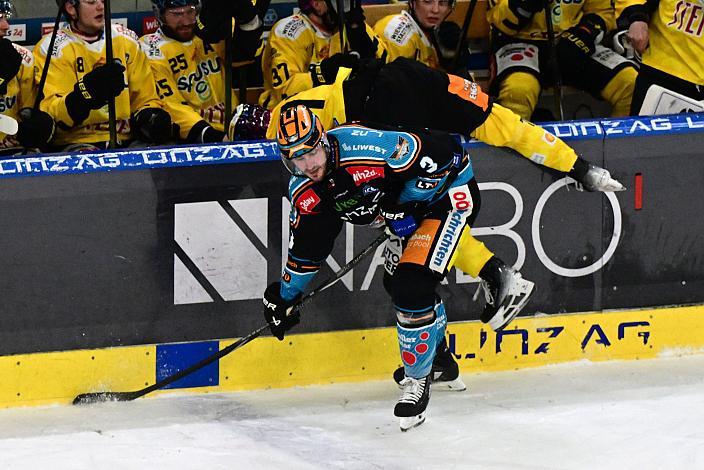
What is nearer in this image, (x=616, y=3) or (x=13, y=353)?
(x=13, y=353)

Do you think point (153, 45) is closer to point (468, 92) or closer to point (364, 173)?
point (468, 92)

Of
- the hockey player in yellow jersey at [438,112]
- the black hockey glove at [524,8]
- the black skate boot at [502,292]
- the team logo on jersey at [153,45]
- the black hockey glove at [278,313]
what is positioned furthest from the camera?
the black hockey glove at [524,8]

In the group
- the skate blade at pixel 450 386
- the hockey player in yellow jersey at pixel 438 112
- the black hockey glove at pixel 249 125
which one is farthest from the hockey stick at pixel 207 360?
the black hockey glove at pixel 249 125

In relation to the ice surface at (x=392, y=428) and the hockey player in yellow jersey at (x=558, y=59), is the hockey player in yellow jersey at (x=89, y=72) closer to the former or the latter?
the ice surface at (x=392, y=428)

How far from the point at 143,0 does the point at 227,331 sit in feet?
6.89

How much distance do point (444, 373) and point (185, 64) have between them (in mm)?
2000

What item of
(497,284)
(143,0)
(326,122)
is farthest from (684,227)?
(143,0)

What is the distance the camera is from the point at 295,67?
7.16m

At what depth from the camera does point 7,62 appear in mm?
6590

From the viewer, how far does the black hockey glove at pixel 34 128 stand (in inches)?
259

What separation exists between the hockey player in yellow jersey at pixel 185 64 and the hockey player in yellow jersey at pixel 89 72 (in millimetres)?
114

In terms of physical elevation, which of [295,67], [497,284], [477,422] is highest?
[295,67]

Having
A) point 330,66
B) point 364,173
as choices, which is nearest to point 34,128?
point 330,66

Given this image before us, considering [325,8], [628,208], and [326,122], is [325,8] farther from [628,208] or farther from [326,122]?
[628,208]
